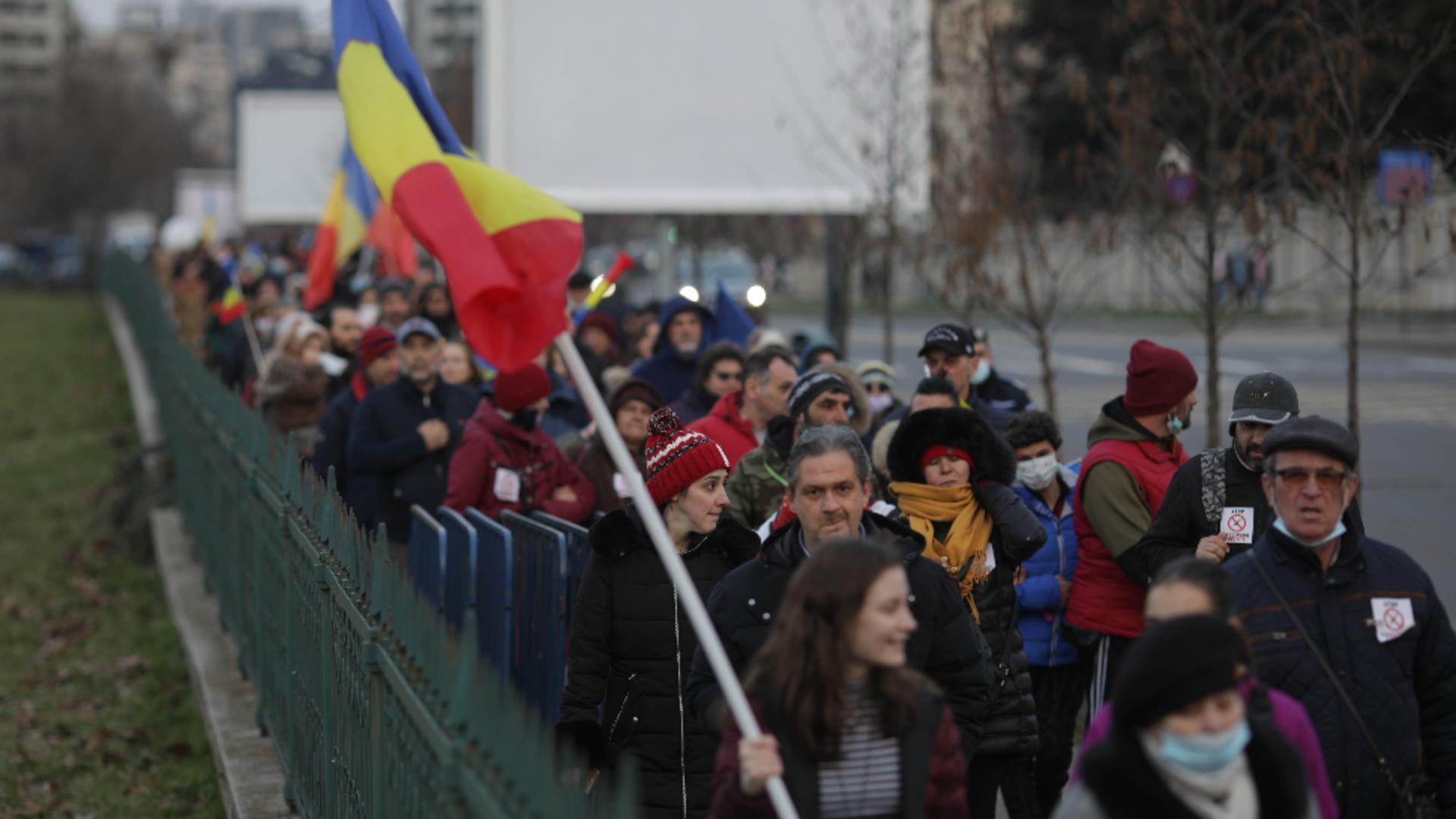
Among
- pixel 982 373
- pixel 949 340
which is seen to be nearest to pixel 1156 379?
pixel 949 340

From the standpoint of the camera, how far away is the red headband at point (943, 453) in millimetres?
6473

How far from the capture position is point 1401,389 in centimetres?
2553

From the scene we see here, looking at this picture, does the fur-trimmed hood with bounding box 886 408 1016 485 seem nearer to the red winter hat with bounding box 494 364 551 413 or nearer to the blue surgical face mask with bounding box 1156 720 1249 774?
the red winter hat with bounding box 494 364 551 413

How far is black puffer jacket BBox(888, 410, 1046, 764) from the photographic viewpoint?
6184 millimetres

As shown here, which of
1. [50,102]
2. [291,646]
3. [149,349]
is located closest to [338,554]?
[291,646]

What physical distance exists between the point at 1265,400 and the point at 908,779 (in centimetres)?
262

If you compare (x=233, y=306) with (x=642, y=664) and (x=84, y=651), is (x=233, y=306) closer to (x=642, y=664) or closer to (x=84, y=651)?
(x=84, y=651)

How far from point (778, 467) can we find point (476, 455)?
70.5 inches

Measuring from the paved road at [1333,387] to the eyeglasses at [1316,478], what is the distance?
5.02 m

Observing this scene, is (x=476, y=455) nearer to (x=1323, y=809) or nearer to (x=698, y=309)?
(x=698, y=309)

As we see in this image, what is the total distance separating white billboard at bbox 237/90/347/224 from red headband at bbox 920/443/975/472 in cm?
4158

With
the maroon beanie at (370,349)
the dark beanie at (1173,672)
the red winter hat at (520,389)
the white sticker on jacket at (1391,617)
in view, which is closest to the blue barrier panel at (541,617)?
the red winter hat at (520,389)

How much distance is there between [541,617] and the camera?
755 cm

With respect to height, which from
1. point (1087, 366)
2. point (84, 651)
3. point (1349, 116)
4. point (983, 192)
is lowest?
point (84, 651)
